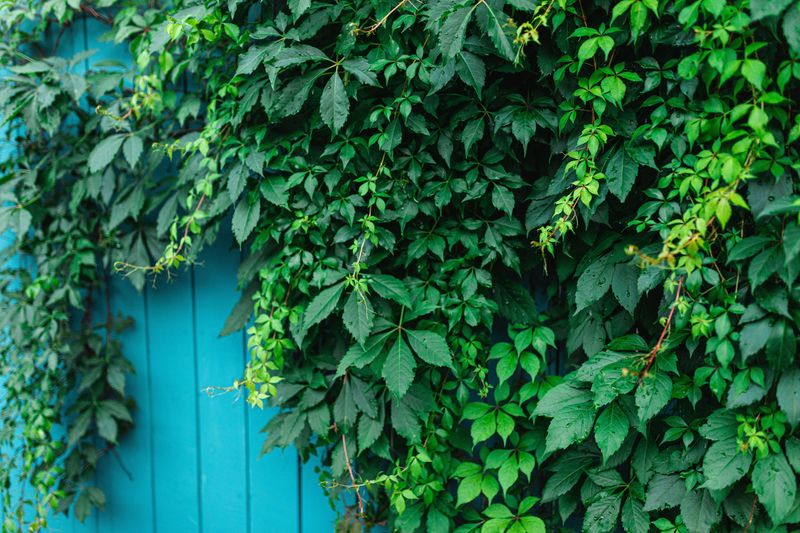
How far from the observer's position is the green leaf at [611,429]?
1.47 metres

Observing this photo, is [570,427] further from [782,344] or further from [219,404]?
[219,404]

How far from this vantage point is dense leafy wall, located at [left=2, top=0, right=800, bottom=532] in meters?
1.36

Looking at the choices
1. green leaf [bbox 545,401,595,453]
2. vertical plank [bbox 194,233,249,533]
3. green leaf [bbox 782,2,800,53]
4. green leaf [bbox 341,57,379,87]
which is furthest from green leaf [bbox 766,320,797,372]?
vertical plank [bbox 194,233,249,533]

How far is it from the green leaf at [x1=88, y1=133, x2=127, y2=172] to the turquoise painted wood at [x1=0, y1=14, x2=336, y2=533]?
0.38m

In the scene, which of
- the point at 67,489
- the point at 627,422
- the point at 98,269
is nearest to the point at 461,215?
the point at 627,422

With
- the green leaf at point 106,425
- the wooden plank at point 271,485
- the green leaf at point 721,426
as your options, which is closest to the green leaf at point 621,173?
the green leaf at point 721,426

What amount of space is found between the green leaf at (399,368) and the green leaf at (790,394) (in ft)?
2.60

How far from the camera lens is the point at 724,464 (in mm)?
1384

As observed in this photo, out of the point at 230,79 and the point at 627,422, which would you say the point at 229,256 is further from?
the point at 627,422

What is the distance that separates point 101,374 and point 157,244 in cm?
49

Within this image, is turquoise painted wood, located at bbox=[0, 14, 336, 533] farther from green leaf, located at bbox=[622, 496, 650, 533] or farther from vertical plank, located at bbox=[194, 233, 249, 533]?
green leaf, located at bbox=[622, 496, 650, 533]

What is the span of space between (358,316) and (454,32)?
705 mm

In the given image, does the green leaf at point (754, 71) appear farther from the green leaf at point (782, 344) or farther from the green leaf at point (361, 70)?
the green leaf at point (361, 70)

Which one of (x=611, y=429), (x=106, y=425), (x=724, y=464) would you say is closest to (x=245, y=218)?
(x=106, y=425)
